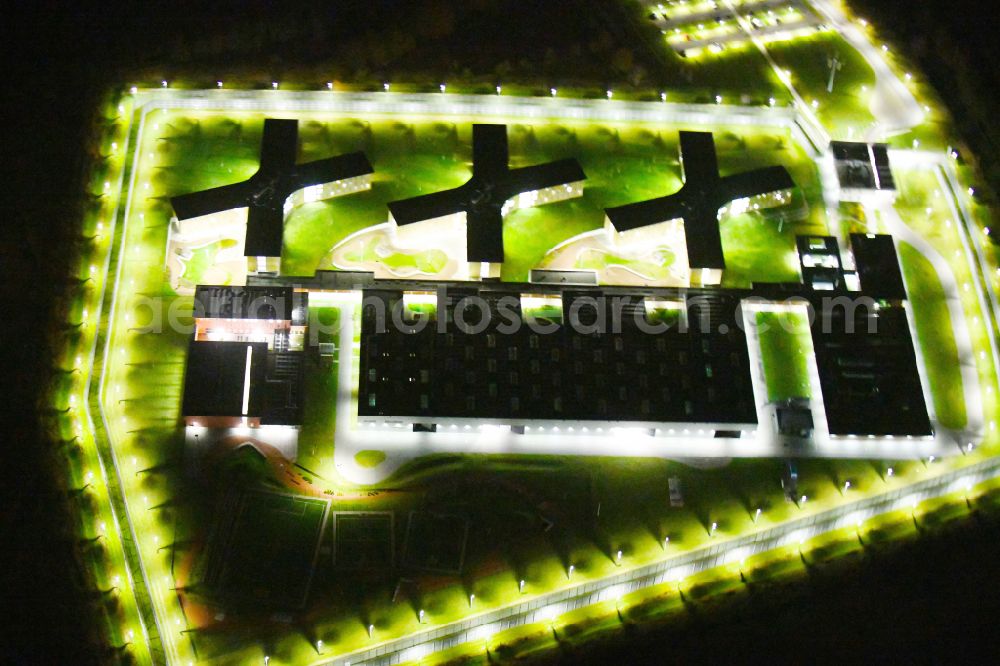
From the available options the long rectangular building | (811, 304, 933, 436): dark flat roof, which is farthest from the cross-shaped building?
(811, 304, 933, 436): dark flat roof

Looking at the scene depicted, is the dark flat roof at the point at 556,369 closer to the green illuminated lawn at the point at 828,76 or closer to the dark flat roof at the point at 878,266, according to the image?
the dark flat roof at the point at 878,266

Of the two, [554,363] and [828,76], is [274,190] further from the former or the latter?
[828,76]

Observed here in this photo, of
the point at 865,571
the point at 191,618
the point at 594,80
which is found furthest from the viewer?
the point at 594,80

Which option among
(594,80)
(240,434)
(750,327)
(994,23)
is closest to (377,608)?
(240,434)

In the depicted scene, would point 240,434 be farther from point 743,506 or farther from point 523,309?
point 743,506

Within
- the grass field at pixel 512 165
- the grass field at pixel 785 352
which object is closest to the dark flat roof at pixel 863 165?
the grass field at pixel 512 165

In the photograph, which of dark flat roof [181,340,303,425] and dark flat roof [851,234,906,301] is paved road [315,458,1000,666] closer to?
dark flat roof [851,234,906,301]
